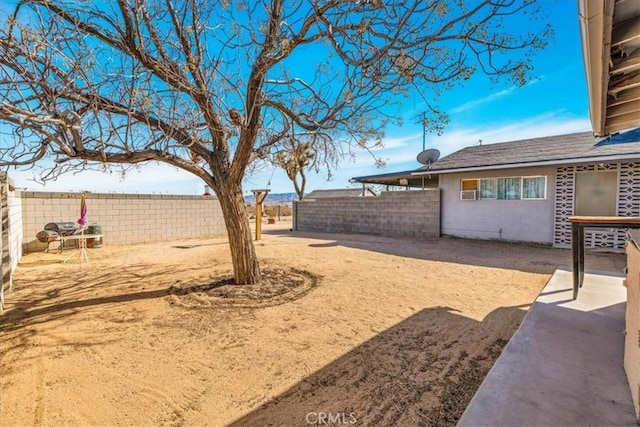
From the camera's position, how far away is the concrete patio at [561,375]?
177 cm

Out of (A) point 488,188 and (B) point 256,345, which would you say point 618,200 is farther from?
(B) point 256,345

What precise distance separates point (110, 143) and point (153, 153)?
0.54 meters

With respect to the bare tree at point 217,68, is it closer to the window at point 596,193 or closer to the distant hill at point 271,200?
the distant hill at point 271,200

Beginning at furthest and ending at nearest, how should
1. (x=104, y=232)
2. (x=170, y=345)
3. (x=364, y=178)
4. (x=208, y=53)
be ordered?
1. (x=364, y=178)
2. (x=104, y=232)
3. (x=208, y=53)
4. (x=170, y=345)

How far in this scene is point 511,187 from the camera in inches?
391

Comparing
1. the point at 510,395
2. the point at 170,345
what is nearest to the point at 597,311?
the point at 510,395

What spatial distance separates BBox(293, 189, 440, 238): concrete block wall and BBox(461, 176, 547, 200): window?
143 centimetres

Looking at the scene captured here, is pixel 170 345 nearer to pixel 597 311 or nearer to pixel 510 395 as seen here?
pixel 510 395

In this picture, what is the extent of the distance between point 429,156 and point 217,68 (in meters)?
9.27

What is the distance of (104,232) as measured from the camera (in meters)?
10.4

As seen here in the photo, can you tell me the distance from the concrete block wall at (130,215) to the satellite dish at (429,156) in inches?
363

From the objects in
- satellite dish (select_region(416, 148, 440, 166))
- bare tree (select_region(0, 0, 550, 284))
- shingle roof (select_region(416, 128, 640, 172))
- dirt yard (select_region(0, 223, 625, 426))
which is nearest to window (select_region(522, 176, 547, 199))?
shingle roof (select_region(416, 128, 640, 172))

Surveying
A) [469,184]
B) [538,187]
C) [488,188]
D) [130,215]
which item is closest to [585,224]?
[538,187]

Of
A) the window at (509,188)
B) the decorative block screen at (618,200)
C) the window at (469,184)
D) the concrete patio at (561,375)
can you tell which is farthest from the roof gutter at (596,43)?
the window at (469,184)
